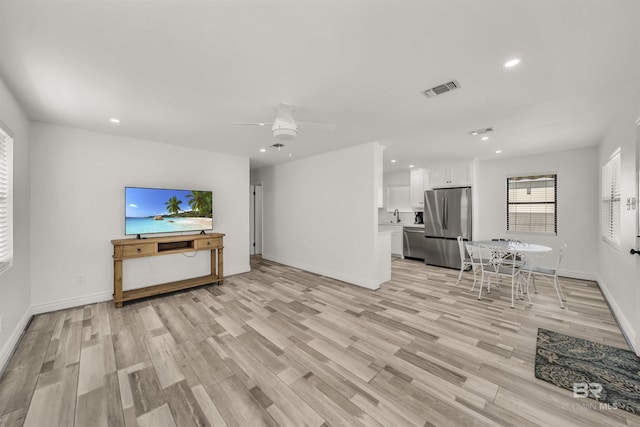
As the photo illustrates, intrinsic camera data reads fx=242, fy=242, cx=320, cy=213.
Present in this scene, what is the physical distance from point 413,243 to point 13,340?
6.95 m

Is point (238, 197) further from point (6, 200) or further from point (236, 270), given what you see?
point (6, 200)

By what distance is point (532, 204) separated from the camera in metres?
5.24

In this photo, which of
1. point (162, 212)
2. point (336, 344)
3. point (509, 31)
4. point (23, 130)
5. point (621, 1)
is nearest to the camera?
point (621, 1)

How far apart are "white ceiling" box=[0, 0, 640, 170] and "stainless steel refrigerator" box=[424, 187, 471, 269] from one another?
2.51 metres

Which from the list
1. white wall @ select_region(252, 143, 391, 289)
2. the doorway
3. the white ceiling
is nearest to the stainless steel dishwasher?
white wall @ select_region(252, 143, 391, 289)

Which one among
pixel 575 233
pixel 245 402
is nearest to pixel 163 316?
pixel 245 402

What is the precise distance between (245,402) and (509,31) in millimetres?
3103

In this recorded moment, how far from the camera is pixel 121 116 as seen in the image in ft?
9.82

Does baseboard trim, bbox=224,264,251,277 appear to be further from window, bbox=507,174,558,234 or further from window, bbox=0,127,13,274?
window, bbox=507,174,558,234

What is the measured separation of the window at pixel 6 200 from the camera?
2.31 meters

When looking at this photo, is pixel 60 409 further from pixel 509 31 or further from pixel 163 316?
pixel 509 31

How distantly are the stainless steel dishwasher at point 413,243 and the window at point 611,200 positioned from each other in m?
3.10

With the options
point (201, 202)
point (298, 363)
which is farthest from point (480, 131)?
point (201, 202)

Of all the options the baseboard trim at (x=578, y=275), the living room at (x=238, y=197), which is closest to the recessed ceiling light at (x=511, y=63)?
the living room at (x=238, y=197)
